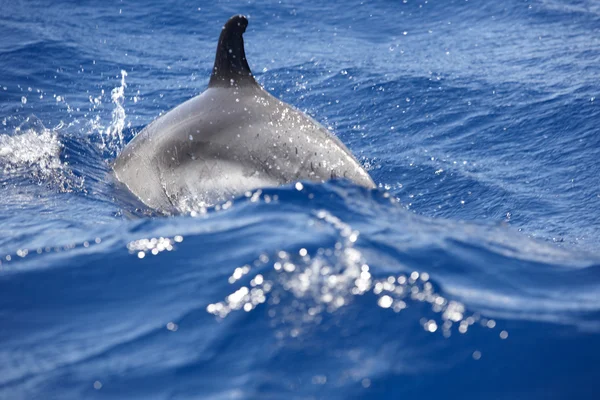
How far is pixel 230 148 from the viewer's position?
8.26 metres

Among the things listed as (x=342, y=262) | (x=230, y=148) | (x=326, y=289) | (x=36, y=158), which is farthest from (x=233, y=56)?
(x=326, y=289)

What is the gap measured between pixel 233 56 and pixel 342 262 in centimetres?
403

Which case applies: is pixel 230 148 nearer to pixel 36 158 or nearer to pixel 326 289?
pixel 326 289

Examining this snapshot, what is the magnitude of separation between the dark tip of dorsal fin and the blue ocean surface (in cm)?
186

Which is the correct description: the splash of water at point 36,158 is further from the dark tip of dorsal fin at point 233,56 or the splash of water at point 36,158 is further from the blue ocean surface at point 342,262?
the dark tip of dorsal fin at point 233,56

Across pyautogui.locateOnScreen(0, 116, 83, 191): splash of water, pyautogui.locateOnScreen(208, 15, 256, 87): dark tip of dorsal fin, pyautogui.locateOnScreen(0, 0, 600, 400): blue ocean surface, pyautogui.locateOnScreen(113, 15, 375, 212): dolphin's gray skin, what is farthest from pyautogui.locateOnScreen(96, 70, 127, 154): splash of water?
pyautogui.locateOnScreen(208, 15, 256, 87): dark tip of dorsal fin

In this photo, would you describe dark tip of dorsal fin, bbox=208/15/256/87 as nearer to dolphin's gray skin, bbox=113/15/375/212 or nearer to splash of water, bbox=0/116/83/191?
dolphin's gray skin, bbox=113/15/375/212

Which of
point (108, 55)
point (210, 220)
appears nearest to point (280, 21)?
point (108, 55)

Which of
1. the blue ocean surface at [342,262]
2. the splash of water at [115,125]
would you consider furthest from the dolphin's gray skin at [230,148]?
the splash of water at [115,125]

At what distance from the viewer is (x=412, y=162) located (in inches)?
471

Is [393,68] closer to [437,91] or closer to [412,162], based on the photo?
[437,91]

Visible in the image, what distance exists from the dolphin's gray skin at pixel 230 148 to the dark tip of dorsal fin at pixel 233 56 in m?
0.01

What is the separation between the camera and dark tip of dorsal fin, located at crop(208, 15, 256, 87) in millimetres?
8750

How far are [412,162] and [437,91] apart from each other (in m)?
2.97
